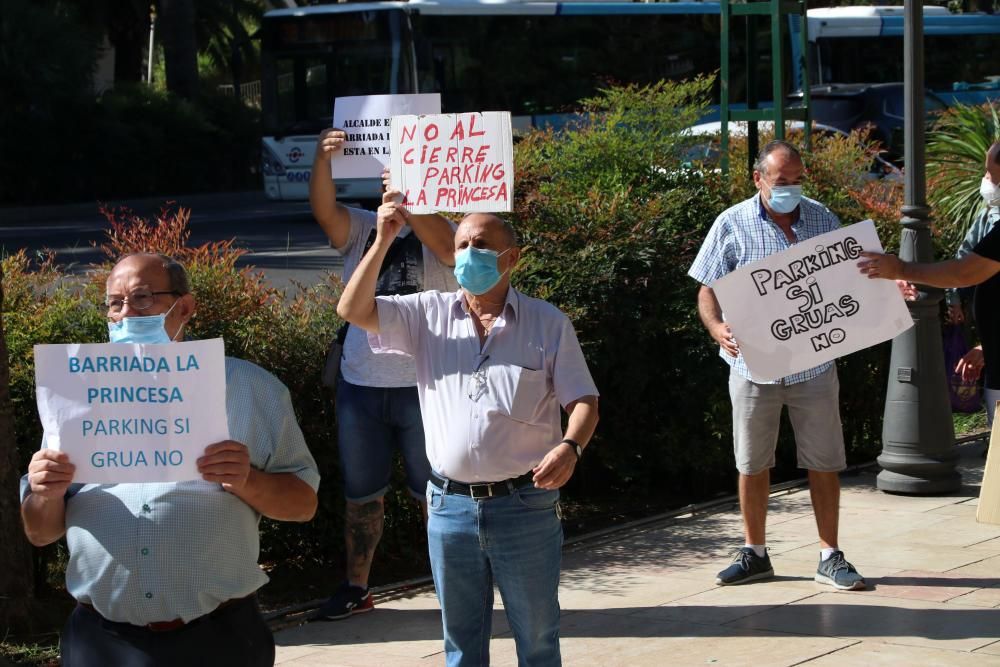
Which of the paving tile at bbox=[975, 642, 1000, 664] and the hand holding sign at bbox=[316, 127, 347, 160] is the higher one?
the hand holding sign at bbox=[316, 127, 347, 160]

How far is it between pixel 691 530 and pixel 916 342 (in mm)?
1712

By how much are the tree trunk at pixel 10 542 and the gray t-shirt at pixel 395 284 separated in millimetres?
1324

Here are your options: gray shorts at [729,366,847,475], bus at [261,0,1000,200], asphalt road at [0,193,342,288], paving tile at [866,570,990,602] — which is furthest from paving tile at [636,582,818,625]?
bus at [261,0,1000,200]

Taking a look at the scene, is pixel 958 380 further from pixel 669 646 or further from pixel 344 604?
pixel 344 604

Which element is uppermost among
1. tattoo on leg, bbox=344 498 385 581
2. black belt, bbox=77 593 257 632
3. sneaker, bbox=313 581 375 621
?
black belt, bbox=77 593 257 632

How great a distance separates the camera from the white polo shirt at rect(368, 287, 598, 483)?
4016 millimetres

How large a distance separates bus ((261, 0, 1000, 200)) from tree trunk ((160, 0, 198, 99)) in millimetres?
9753

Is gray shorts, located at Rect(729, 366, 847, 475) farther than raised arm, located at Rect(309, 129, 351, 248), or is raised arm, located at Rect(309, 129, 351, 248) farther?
gray shorts, located at Rect(729, 366, 847, 475)

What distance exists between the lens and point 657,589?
6133 millimetres

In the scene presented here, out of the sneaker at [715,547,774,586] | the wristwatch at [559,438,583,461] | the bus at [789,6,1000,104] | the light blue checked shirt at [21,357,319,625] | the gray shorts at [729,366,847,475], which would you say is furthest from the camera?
the bus at [789,6,1000,104]

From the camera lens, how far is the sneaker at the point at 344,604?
226 inches

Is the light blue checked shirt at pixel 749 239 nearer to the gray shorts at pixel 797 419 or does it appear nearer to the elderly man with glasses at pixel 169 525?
the gray shorts at pixel 797 419

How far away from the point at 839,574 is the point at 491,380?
2.58 meters

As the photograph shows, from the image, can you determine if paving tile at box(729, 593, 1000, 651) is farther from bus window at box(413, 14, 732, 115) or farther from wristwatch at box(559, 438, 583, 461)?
bus window at box(413, 14, 732, 115)
